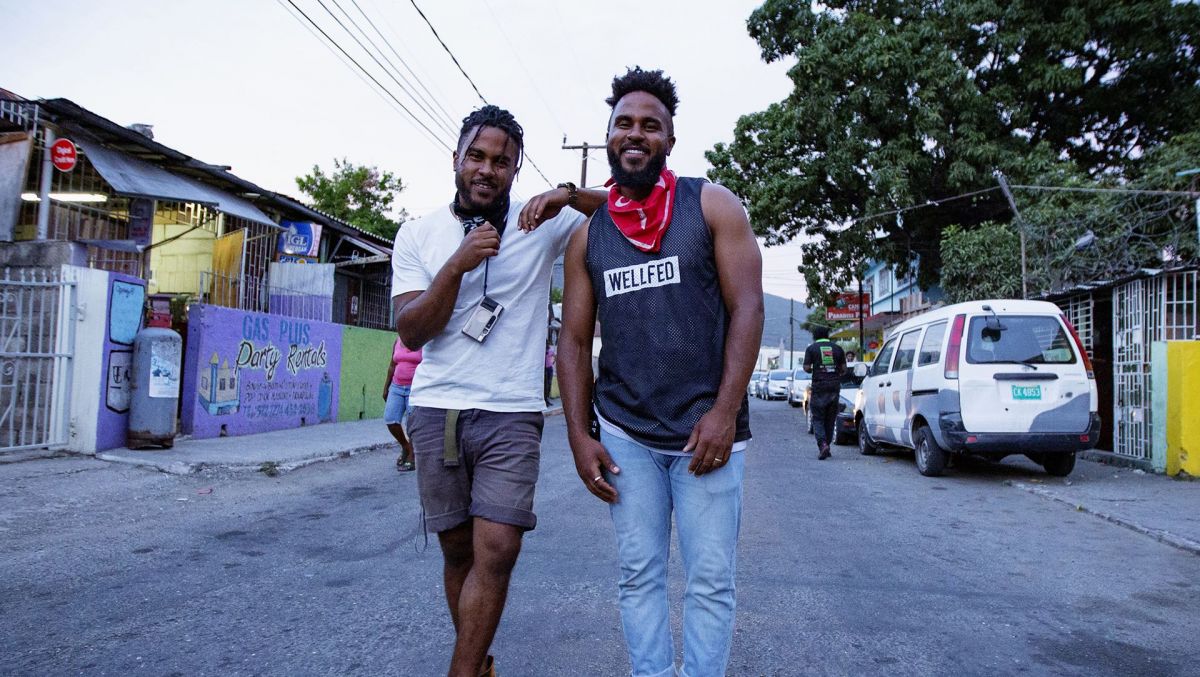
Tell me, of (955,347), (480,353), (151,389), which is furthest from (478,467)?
(151,389)

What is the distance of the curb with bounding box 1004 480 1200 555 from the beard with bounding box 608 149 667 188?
497 centimetres

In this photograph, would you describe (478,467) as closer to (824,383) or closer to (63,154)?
(824,383)

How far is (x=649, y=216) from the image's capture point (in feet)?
7.41

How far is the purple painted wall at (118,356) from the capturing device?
824 cm

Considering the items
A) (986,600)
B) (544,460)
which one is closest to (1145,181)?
(544,460)

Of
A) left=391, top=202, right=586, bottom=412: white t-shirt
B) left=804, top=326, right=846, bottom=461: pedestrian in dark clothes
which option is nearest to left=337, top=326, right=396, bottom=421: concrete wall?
left=804, top=326, right=846, bottom=461: pedestrian in dark clothes

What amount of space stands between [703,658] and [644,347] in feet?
2.76

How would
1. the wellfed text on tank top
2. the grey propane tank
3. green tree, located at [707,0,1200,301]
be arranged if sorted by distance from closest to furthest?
the wellfed text on tank top < the grey propane tank < green tree, located at [707,0,1200,301]

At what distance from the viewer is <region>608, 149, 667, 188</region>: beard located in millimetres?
→ 2258

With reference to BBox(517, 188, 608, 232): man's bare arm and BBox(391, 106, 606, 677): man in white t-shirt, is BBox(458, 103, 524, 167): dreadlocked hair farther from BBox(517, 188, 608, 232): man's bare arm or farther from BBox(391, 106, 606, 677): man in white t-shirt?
BBox(517, 188, 608, 232): man's bare arm

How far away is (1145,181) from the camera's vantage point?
14391 millimetres

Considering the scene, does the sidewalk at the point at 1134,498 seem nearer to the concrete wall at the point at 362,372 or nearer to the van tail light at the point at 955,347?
the van tail light at the point at 955,347

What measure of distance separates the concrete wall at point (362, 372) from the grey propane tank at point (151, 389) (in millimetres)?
6048

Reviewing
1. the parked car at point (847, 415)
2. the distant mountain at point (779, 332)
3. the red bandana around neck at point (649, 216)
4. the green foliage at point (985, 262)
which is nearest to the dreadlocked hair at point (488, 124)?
the red bandana around neck at point (649, 216)
